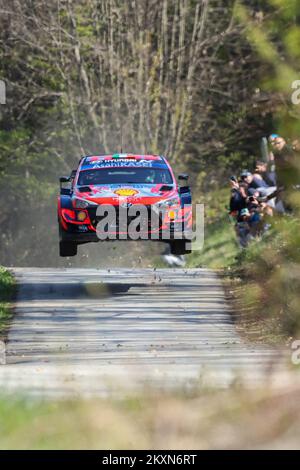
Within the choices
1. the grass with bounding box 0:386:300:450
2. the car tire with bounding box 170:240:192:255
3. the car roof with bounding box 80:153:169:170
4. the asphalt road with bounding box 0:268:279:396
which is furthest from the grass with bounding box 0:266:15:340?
the grass with bounding box 0:386:300:450

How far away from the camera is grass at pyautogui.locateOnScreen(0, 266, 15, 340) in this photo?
1798cm

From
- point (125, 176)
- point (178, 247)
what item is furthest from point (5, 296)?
point (178, 247)

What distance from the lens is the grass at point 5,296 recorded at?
59.0 ft

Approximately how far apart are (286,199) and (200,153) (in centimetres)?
3580

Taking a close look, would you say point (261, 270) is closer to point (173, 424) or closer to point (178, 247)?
point (173, 424)

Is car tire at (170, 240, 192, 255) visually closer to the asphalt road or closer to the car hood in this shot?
the car hood

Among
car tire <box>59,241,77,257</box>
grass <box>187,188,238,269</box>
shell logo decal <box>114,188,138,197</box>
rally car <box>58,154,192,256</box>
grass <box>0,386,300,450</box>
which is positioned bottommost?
grass <box>187,188,238,269</box>

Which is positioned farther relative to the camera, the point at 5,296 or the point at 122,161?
the point at 122,161

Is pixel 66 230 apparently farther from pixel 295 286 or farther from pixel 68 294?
pixel 295 286

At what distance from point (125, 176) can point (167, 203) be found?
169 cm

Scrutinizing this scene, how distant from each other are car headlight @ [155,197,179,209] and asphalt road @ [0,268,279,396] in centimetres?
142

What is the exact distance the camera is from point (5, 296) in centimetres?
2034

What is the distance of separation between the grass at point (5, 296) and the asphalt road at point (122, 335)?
15 centimetres
